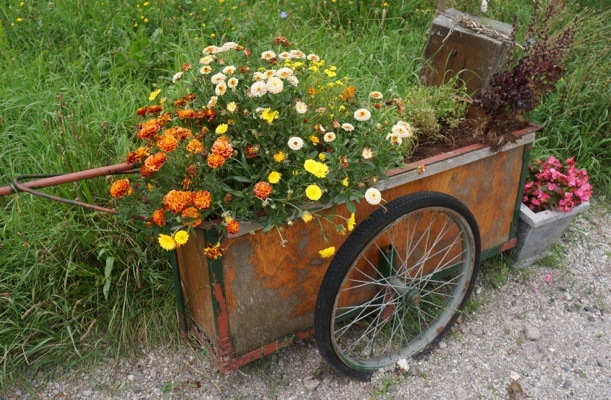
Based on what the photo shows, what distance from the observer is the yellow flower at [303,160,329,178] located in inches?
84.7

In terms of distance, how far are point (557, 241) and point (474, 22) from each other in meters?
1.28

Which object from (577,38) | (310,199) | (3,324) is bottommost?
(3,324)

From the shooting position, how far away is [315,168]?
7.08 ft

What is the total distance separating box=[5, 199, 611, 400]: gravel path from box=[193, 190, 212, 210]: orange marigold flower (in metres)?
0.99

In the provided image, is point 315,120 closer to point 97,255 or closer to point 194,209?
point 194,209

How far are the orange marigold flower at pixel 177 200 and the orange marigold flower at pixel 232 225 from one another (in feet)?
0.43

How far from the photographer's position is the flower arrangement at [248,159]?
2.12 metres

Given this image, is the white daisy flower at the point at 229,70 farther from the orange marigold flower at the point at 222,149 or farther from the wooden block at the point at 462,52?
the wooden block at the point at 462,52

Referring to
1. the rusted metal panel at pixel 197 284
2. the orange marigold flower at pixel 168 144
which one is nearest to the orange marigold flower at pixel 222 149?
the orange marigold flower at pixel 168 144

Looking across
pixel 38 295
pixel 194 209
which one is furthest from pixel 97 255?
pixel 194 209

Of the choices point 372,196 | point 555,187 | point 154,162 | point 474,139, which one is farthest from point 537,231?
point 154,162

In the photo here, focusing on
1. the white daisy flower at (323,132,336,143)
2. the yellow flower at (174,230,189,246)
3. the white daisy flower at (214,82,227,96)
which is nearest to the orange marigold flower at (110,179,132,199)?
the yellow flower at (174,230,189,246)

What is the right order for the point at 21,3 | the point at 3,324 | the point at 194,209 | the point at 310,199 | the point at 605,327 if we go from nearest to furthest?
the point at 194,209
the point at 310,199
the point at 3,324
the point at 605,327
the point at 21,3

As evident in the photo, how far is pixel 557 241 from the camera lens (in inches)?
143
